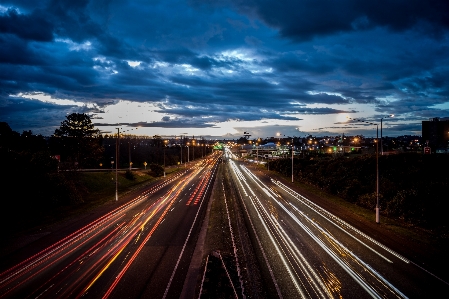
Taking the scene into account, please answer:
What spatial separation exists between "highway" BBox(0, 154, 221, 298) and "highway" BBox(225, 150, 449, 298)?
456 cm

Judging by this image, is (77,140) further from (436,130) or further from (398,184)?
(436,130)

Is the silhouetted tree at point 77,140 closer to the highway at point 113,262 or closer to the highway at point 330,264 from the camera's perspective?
the highway at point 113,262

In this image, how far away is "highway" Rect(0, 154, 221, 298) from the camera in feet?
44.3

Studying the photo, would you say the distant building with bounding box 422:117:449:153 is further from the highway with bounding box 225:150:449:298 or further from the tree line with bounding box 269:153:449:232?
the highway with bounding box 225:150:449:298

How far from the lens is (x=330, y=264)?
16.5 meters

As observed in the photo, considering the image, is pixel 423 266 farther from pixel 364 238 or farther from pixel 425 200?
pixel 425 200

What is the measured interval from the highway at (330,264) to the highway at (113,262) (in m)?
4.56

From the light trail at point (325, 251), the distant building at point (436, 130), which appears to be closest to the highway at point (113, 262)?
the light trail at point (325, 251)

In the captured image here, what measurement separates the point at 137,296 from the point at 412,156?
43513mm

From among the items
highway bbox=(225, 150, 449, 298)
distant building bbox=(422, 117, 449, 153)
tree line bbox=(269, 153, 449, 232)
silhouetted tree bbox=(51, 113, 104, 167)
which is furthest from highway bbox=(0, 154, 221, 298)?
distant building bbox=(422, 117, 449, 153)

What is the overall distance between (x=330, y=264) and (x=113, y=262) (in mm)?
11035

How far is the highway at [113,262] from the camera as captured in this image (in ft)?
44.3

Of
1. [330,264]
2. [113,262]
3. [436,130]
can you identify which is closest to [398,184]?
Result: [330,264]

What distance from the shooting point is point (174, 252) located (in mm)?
18594
